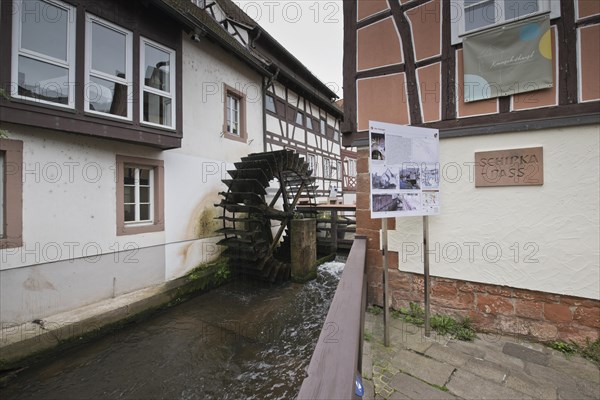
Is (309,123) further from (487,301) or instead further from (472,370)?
(472,370)

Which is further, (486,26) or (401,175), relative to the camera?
(486,26)

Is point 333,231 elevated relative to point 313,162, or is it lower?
lower

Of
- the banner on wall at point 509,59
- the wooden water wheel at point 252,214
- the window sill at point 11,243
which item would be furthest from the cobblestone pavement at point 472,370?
the window sill at point 11,243

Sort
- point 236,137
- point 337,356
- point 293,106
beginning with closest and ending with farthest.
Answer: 1. point 337,356
2. point 236,137
3. point 293,106

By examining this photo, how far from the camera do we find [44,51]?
152 inches

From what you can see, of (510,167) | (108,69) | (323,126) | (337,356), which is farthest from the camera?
(323,126)

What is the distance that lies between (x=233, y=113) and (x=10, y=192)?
509 centimetres

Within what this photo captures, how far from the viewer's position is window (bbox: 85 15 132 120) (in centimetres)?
429

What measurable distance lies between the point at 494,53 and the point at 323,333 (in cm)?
304

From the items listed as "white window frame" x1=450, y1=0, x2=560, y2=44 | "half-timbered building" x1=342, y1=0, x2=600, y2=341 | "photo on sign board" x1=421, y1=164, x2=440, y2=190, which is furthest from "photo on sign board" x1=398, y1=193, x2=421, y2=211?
"white window frame" x1=450, y1=0, x2=560, y2=44

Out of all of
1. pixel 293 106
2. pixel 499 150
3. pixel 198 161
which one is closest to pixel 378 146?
pixel 499 150

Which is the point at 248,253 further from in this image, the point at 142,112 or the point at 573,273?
the point at 573,273

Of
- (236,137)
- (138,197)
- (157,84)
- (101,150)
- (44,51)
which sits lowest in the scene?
(138,197)

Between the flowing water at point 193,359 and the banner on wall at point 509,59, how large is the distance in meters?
3.76
